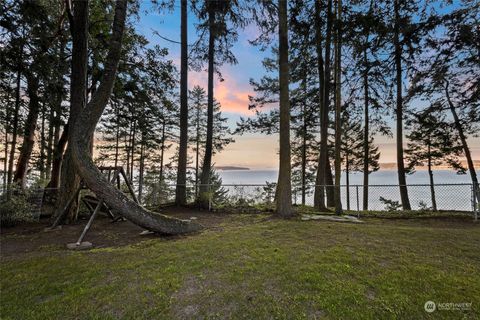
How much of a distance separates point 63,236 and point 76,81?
425 cm

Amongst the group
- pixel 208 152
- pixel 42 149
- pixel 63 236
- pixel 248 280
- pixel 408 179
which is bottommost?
pixel 63 236

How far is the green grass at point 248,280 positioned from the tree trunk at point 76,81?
2.93m

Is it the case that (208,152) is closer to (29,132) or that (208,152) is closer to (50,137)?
(29,132)

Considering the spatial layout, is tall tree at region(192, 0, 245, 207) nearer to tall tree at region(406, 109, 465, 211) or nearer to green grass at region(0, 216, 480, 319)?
green grass at region(0, 216, 480, 319)

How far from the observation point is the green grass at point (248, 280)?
222 cm

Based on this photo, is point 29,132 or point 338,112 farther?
point 29,132

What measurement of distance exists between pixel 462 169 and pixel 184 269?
19.0 meters

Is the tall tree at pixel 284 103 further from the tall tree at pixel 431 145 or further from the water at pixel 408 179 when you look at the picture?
the water at pixel 408 179

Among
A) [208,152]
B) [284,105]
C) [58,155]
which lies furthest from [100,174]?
[58,155]

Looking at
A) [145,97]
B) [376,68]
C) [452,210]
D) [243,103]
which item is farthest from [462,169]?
[145,97]

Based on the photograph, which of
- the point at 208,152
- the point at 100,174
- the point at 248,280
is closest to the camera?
the point at 248,280

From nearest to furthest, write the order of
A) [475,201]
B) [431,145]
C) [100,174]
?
1. [100,174]
2. [475,201]
3. [431,145]

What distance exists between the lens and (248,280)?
2770 millimetres

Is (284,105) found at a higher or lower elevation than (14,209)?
higher
